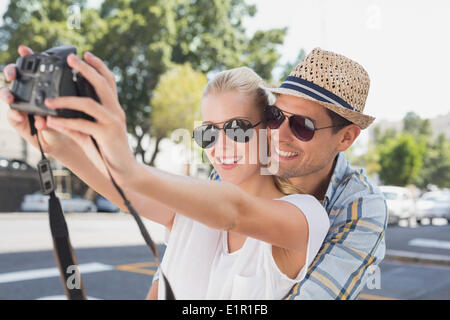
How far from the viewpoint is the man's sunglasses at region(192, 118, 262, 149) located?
1263 millimetres

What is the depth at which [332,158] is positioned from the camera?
1571 mm

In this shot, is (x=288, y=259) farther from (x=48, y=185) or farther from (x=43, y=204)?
(x=43, y=204)

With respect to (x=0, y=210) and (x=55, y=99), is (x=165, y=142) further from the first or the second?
(x=55, y=99)

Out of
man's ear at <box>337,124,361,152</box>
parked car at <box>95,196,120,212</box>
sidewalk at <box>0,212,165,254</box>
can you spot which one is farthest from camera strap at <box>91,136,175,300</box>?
parked car at <box>95,196,120,212</box>

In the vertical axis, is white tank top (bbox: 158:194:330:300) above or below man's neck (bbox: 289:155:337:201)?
below

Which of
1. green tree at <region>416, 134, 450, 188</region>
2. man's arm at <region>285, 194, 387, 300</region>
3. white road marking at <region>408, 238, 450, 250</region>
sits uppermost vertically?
man's arm at <region>285, 194, 387, 300</region>

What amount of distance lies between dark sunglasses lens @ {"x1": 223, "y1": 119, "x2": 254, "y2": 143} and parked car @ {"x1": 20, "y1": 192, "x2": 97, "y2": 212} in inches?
649

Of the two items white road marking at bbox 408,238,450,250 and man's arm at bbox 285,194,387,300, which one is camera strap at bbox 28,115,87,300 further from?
white road marking at bbox 408,238,450,250

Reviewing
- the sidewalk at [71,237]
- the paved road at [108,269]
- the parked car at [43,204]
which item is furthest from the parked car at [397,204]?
the parked car at [43,204]

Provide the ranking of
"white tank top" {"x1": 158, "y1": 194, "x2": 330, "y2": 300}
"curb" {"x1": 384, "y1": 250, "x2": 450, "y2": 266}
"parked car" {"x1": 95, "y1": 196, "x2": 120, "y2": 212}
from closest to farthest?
"white tank top" {"x1": 158, "y1": 194, "x2": 330, "y2": 300} → "curb" {"x1": 384, "y1": 250, "x2": 450, "y2": 266} → "parked car" {"x1": 95, "y1": 196, "x2": 120, "y2": 212}

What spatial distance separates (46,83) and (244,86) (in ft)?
2.07

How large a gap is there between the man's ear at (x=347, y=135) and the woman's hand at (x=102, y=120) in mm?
913

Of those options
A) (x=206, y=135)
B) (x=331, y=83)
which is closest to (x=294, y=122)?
(x=331, y=83)
